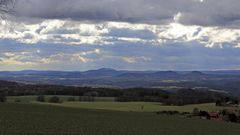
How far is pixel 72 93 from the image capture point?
142m

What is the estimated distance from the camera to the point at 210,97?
13225 centimetres

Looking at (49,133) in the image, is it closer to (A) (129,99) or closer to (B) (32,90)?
(A) (129,99)

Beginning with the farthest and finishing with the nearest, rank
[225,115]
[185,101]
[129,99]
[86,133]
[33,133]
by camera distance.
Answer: [129,99], [185,101], [225,115], [86,133], [33,133]

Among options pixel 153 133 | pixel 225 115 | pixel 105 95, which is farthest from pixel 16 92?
pixel 153 133

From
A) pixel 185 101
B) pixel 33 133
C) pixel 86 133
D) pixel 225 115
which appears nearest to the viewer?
pixel 33 133

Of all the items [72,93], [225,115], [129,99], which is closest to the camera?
[225,115]

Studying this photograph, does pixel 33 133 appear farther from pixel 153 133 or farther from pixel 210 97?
pixel 210 97

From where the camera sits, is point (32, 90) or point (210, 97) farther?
point (32, 90)

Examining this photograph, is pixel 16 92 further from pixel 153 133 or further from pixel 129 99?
pixel 153 133

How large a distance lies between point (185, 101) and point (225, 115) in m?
40.2

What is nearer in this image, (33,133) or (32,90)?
(33,133)

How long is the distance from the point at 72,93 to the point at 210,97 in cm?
4157

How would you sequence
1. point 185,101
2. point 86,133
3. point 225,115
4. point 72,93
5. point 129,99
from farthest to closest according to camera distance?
point 72,93, point 129,99, point 185,101, point 225,115, point 86,133

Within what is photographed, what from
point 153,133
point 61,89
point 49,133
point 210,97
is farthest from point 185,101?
point 49,133
